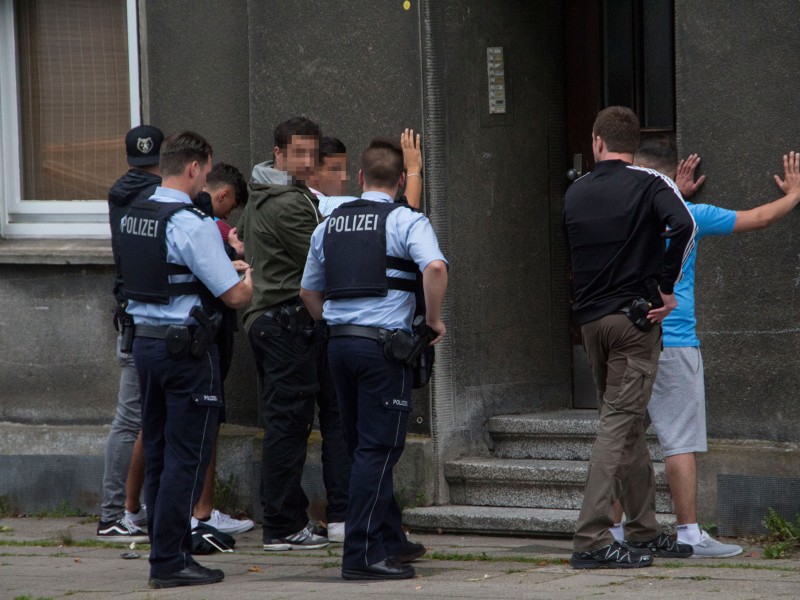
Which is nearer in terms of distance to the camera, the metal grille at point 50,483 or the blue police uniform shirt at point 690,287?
the blue police uniform shirt at point 690,287

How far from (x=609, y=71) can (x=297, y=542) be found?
3229 mm

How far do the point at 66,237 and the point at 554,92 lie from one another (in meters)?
3.21

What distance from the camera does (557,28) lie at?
27.5 ft

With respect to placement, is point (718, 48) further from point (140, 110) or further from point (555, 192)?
point (140, 110)

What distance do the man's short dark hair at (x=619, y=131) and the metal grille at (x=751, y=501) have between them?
180 centimetres

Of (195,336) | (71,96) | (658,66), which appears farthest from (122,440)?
(658,66)

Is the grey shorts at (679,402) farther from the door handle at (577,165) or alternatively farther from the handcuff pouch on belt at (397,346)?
the door handle at (577,165)

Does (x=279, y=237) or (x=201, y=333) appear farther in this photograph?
(x=279, y=237)

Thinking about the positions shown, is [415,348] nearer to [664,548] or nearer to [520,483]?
[664,548]

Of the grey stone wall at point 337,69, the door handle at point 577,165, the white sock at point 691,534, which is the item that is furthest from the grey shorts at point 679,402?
the grey stone wall at point 337,69

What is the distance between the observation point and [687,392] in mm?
6617

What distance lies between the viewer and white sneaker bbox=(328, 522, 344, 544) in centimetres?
749

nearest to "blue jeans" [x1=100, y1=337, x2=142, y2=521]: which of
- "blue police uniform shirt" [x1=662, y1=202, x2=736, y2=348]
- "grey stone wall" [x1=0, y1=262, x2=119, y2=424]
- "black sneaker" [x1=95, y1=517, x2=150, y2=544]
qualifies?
"black sneaker" [x1=95, y1=517, x2=150, y2=544]

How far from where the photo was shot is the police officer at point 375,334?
625 cm
